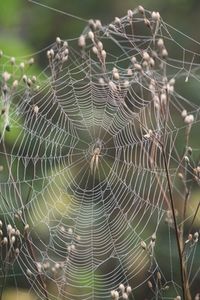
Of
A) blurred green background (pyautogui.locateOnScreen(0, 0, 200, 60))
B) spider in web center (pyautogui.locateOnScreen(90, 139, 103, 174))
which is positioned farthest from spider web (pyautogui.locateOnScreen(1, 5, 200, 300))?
blurred green background (pyautogui.locateOnScreen(0, 0, 200, 60))

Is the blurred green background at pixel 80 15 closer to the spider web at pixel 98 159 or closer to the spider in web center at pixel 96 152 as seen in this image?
the spider web at pixel 98 159

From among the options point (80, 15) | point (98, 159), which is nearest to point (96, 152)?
point (98, 159)

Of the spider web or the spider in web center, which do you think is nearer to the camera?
the spider web

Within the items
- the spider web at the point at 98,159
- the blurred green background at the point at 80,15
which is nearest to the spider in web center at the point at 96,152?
the spider web at the point at 98,159

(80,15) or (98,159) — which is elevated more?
(80,15)

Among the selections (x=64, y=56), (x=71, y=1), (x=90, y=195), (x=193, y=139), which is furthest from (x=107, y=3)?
(x=64, y=56)

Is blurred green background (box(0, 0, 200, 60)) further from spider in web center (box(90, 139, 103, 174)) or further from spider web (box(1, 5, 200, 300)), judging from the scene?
spider in web center (box(90, 139, 103, 174))

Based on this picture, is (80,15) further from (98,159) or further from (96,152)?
(96,152)

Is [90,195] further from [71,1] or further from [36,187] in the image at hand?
Result: [71,1]

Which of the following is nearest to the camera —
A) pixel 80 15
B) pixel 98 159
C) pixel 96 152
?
pixel 96 152
